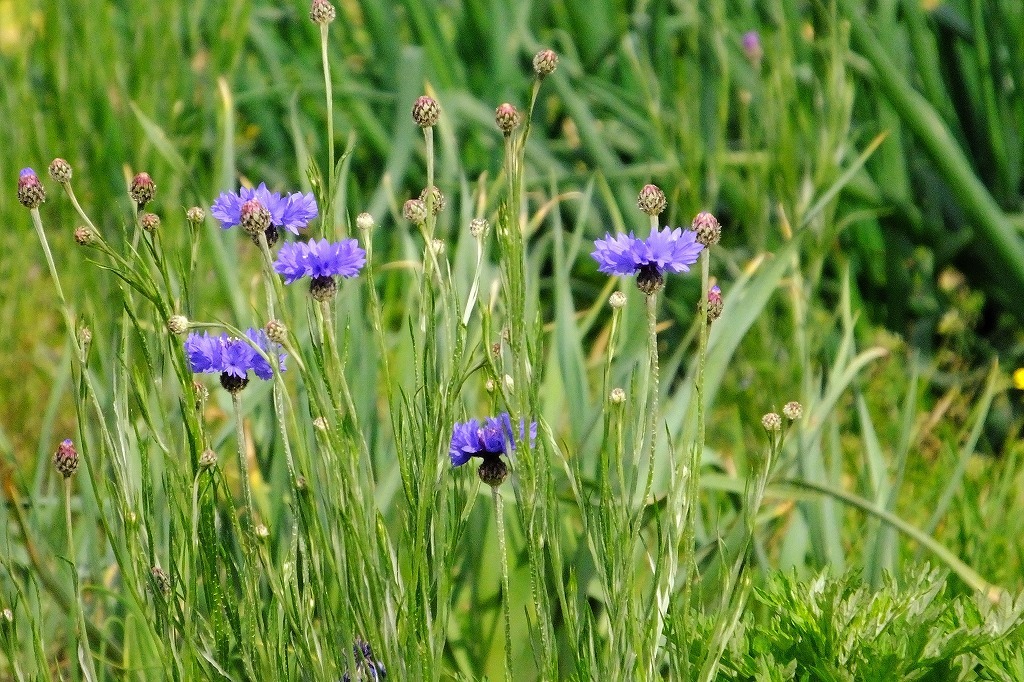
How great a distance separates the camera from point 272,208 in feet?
3.84

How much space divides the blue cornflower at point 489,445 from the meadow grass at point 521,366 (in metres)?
0.03

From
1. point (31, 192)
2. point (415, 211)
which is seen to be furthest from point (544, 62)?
point (31, 192)

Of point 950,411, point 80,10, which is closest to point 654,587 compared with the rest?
point 950,411

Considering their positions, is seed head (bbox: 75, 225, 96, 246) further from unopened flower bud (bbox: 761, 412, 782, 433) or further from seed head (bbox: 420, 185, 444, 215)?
unopened flower bud (bbox: 761, 412, 782, 433)

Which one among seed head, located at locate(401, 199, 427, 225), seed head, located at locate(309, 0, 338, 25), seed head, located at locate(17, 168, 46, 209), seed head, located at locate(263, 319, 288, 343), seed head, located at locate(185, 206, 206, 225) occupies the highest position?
seed head, located at locate(309, 0, 338, 25)

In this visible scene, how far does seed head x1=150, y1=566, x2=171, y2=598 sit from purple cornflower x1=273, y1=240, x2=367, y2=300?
0.34m

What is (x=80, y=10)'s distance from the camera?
2.85m

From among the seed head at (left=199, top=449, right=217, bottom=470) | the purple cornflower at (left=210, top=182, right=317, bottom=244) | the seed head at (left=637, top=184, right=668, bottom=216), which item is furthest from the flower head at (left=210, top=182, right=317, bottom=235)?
the seed head at (left=637, top=184, right=668, bottom=216)

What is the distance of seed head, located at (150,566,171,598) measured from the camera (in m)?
1.22

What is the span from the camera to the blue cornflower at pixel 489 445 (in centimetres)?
119

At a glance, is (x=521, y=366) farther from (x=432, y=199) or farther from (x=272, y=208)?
(x=272, y=208)

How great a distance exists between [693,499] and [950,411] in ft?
5.03

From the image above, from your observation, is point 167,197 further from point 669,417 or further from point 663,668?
point 663,668

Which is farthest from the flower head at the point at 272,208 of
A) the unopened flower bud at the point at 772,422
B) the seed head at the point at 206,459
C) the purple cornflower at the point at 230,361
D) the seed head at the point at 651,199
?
the unopened flower bud at the point at 772,422
